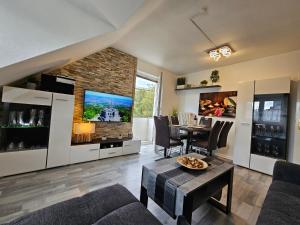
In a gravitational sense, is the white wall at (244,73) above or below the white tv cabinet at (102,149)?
above

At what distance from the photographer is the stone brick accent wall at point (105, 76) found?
338 centimetres

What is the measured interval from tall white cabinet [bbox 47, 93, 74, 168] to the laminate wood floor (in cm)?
19

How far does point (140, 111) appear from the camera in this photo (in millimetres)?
5238

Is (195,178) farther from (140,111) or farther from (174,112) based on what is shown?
(174,112)

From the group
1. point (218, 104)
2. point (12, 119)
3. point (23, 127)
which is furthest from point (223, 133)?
point (12, 119)

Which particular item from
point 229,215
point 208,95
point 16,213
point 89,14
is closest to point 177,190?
point 229,215

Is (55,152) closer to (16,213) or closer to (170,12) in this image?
(16,213)

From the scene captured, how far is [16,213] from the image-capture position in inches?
61.4

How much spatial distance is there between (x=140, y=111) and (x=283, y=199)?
4.26 metres

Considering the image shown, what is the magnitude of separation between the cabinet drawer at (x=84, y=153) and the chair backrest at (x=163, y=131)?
4.61 feet

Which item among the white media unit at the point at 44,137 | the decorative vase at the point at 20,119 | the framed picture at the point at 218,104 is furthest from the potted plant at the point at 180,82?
the decorative vase at the point at 20,119

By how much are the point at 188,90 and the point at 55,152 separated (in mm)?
4428

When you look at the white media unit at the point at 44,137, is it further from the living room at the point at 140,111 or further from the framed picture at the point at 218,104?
the framed picture at the point at 218,104

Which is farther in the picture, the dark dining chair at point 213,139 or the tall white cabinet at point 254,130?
the dark dining chair at point 213,139
